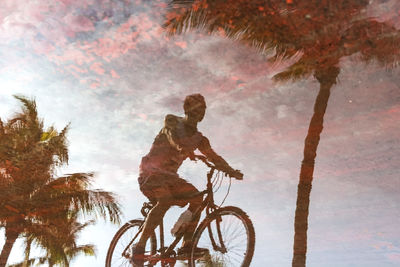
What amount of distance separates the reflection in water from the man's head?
434cm

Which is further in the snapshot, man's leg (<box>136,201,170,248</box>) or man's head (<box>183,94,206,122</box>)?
man's leg (<box>136,201,170,248</box>)

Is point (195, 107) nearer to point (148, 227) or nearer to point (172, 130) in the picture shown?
point (172, 130)

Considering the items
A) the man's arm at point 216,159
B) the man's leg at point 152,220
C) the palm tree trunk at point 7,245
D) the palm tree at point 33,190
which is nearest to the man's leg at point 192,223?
the man's leg at point 152,220

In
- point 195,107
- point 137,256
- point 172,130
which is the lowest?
point 137,256

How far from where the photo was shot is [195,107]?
4633 mm

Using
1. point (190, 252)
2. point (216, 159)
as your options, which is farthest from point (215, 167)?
point (190, 252)

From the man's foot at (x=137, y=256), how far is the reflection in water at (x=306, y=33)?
497cm

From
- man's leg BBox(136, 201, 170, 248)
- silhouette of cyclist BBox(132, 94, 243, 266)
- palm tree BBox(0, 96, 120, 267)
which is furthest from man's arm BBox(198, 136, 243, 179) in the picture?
palm tree BBox(0, 96, 120, 267)

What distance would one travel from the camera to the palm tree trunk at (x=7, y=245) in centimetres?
1343

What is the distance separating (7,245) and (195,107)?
13.3m

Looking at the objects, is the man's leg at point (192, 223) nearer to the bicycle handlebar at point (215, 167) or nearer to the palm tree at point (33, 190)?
the bicycle handlebar at point (215, 167)

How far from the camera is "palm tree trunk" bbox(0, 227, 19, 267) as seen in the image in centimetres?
1343

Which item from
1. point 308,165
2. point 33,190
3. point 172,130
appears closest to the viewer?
point 172,130

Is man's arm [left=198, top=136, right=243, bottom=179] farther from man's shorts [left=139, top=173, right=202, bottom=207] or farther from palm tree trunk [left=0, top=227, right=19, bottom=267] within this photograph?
palm tree trunk [left=0, top=227, right=19, bottom=267]
